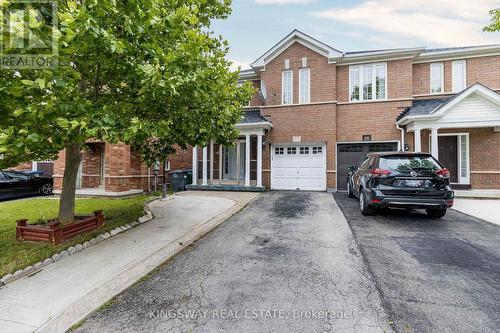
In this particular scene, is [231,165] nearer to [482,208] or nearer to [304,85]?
[304,85]

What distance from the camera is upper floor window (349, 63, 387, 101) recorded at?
13445mm

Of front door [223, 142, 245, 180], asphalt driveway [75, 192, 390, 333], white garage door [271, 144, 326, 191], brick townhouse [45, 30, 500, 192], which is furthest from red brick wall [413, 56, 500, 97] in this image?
asphalt driveway [75, 192, 390, 333]

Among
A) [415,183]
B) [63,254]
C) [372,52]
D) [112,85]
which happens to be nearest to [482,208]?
[415,183]

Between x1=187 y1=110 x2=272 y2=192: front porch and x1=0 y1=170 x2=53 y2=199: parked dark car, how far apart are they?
7509mm

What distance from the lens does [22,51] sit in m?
3.22

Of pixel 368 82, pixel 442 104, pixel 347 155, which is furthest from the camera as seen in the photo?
pixel 347 155

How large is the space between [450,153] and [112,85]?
15.2 metres

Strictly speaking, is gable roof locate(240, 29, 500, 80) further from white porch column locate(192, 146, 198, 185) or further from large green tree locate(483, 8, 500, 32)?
white porch column locate(192, 146, 198, 185)

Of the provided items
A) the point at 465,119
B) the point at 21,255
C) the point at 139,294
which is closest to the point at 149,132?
the point at 139,294

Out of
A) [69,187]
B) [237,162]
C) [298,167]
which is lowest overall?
[69,187]

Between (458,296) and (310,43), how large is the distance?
1348cm

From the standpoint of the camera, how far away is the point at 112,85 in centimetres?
571

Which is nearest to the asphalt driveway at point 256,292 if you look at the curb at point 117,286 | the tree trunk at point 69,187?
the curb at point 117,286

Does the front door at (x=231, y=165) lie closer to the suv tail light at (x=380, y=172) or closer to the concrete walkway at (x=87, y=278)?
the concrete walkway at (x=87, y=278)
